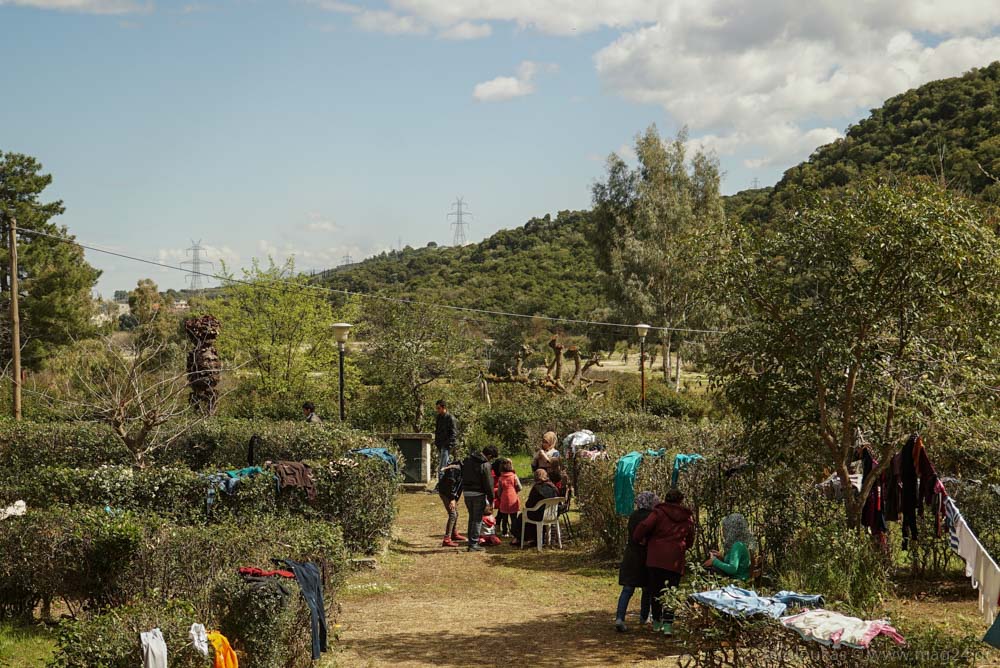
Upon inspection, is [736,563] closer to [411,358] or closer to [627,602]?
[627,602]

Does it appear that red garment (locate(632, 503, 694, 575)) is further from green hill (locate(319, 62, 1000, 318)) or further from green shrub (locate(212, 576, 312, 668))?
green hill (locate(319, 62, 1000, 318))

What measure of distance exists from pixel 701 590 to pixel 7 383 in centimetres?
2587

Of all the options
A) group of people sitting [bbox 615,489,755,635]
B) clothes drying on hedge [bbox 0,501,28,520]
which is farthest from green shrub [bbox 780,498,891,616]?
clothes drying on hedge [bbox 0,501,28,520]

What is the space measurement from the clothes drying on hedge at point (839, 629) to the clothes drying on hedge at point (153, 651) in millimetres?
4053

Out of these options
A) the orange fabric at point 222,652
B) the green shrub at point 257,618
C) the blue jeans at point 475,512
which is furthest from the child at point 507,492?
the orange fabric at point 222,652

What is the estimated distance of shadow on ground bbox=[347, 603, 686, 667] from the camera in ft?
26.7

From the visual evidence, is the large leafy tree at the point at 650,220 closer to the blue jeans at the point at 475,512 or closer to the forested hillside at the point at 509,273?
the forested hillside at the point at 509,273

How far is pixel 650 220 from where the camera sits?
4222 centimetres

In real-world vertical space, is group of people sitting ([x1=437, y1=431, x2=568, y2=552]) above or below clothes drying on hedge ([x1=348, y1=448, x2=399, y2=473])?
below

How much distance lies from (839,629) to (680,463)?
546 cm

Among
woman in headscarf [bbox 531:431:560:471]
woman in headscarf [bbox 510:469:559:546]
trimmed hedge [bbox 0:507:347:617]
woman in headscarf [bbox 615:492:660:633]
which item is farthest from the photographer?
woman in headscarf [bbox 531:431:560:471]

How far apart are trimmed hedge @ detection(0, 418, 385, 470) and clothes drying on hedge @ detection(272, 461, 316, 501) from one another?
2.63 meters

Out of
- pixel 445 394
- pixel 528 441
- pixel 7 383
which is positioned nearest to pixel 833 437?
pixel 528 441

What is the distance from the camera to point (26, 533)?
8.66 metres
